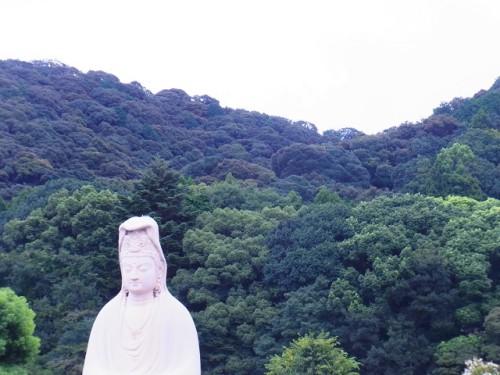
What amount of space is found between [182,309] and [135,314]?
16.6 inches

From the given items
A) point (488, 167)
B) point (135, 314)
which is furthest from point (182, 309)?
point (488, 167)

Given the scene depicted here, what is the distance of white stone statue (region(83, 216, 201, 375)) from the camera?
6895mm

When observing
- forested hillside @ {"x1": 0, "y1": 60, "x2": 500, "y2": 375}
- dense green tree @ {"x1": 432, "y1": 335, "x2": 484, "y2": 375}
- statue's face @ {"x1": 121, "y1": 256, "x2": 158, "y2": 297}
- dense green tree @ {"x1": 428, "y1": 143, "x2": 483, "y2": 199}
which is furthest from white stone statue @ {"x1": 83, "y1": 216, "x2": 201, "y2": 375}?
dense green tree @ {"x1": 428, "y1": 143, "x2": 483, "y2": 199}

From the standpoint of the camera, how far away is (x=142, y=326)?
6.98 meters

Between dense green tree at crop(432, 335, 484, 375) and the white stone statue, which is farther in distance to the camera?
dense green tree at crop(432, 335, 484, 375)

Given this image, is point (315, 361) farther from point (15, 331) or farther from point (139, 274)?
point (139, 274)

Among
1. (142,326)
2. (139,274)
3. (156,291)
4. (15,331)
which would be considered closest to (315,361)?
(15,331)

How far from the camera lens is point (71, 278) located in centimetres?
1631

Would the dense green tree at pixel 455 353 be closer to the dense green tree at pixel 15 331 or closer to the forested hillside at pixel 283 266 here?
the forested hillside at pixel 283 266

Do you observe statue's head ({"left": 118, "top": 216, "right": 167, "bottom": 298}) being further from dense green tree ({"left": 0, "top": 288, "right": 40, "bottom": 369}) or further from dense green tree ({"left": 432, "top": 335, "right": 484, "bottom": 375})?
dense green tree ({"left": 432, "top": 335, "right": 484, "bottom": 375})

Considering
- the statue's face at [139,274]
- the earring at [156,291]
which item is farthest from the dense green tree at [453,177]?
the statue's face at [139,274]

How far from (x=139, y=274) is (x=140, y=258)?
0.14m

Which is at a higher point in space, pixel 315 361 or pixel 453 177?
pixel 453 177

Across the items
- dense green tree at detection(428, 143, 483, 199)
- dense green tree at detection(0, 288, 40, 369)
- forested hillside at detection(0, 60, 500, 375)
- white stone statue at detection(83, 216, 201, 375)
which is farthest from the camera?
dense green tree at detection(428, 143, 483, 199)
